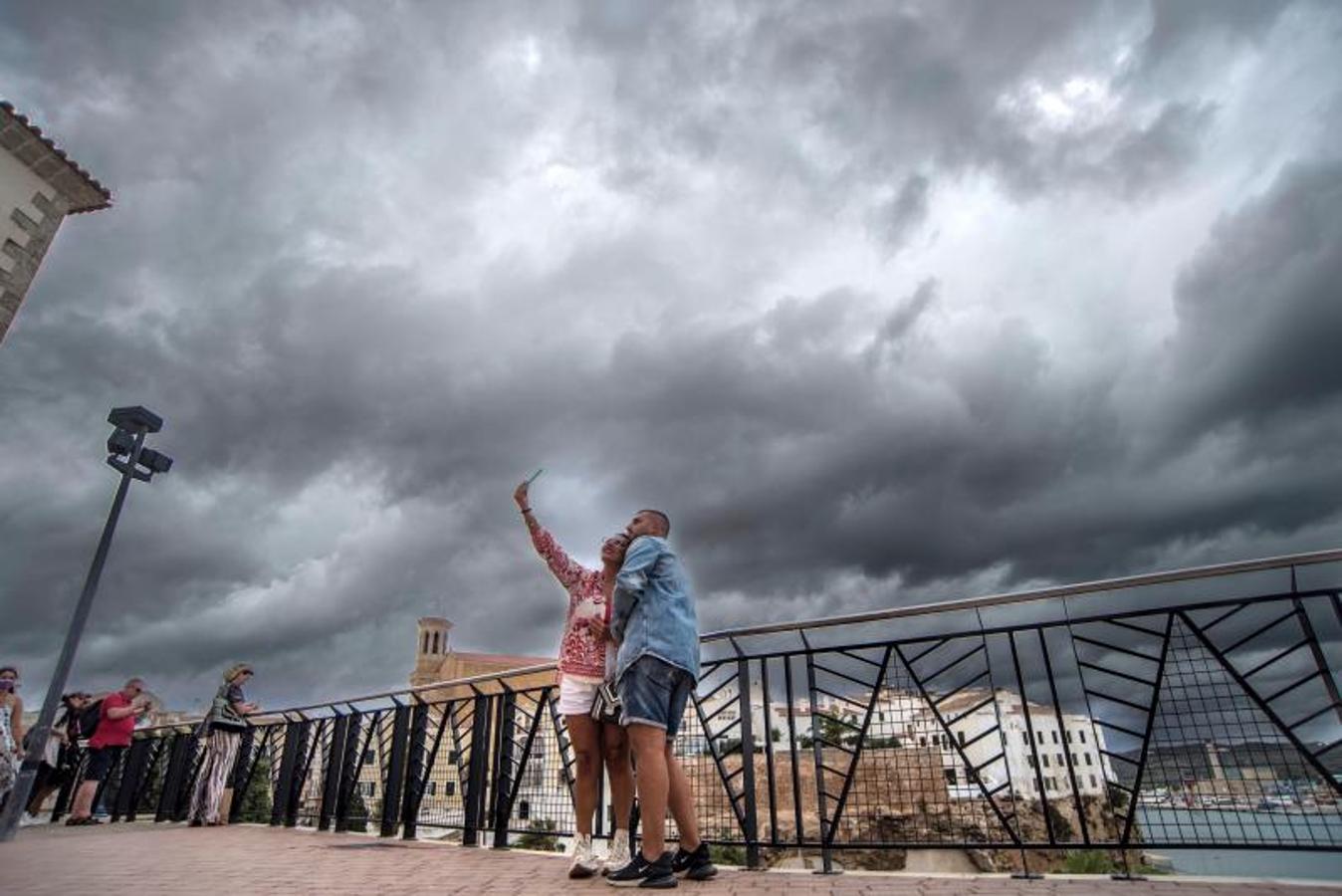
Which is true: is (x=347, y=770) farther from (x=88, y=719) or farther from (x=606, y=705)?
(x=88, y=719)

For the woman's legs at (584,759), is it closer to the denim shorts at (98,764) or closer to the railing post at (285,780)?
the railing post at (285,780)


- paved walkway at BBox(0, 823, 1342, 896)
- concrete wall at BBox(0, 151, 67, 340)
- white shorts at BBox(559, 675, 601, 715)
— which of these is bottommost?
paved walkway at BBox(0, 823, 1342, 896)

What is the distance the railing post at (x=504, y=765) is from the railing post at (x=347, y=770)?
2.13m

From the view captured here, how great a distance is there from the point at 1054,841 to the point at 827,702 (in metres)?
1.14

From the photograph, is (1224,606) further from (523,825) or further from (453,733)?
(453,733)

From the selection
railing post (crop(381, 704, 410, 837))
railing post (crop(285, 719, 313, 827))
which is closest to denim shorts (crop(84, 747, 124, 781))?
railing post (crop(285, 719, 313, 827))

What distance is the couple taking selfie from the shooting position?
2865 millimetres

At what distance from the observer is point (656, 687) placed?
294 cm

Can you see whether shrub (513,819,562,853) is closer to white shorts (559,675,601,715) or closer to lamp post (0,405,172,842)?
white shorts (559,675,601,715)

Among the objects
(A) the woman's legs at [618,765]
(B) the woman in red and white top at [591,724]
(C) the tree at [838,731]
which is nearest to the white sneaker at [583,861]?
(B) the woman in red and white top at [591,724]

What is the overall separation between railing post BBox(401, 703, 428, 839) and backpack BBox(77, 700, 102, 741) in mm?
5673

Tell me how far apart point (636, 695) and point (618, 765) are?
68cm

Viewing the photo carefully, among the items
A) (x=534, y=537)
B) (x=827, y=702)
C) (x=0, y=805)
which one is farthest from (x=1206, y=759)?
(x=0, y=805)

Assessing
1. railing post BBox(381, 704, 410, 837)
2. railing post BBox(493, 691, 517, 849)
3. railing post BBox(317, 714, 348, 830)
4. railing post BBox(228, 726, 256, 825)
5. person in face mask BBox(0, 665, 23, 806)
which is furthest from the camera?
railing post BBox(228, 726, 256, 825)
